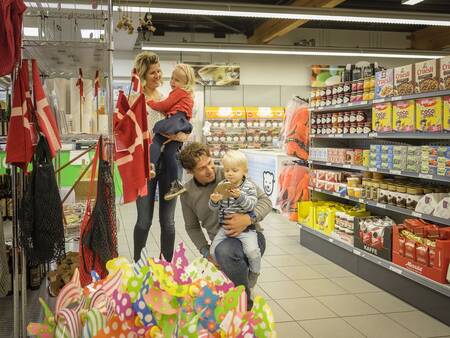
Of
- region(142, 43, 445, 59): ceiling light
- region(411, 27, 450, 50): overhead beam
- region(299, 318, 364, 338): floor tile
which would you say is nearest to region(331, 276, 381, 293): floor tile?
region(299, 318, 364, 338): floor tile

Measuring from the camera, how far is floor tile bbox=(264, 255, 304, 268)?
5316 millimetres

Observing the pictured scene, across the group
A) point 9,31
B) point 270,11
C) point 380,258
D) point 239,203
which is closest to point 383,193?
point 380,258

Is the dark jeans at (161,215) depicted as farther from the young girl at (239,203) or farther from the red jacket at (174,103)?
the young girl at (239,203)

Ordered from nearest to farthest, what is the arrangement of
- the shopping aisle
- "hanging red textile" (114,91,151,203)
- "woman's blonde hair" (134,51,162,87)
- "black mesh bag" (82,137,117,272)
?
"black mesh bag" (82,137,117,272) < "hanging red textile" (114,91,151,203) < the shopping aisle < "woman's blonde hair" (134,51,162,87)

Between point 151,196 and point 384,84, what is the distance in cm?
246

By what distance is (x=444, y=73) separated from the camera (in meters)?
3.84

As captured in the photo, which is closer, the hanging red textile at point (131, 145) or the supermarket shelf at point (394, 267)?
the hanging red textile at point (131, 145)

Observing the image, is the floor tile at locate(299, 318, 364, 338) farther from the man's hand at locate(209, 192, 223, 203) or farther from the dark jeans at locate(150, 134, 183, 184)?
the dark jeans at locate(150, 134, 183, 184)

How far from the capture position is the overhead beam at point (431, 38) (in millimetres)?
12673

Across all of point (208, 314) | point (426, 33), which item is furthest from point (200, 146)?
point (426, 33)

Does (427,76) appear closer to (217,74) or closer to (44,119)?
(44,119)

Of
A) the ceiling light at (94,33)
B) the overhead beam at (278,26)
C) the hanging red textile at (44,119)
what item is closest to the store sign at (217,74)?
the overhead beam at (278,26)

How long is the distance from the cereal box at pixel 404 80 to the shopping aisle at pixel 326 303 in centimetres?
182

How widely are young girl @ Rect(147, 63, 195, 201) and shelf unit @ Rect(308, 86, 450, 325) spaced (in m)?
1.93
